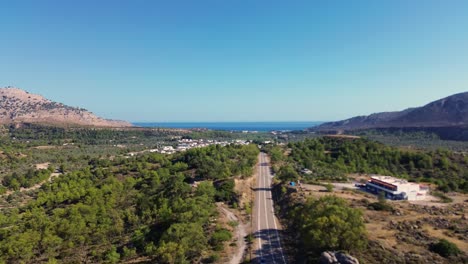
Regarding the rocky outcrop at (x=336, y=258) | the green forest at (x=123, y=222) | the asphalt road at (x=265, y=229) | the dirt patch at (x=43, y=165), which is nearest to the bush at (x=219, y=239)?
the green forest at (x=123, y=222)

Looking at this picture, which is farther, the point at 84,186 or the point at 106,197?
the point at 84,186

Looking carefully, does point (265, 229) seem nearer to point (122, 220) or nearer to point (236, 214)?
point (236, 214)

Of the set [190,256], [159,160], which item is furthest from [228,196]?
[159,160]

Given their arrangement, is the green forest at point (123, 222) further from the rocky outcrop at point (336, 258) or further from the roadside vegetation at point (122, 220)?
the rocky outcrop at point (336, 258)

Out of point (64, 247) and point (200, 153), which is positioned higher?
point (200, 153)

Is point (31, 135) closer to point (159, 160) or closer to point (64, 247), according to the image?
point (159, 160)

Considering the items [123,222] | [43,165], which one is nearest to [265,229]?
[123,222]
